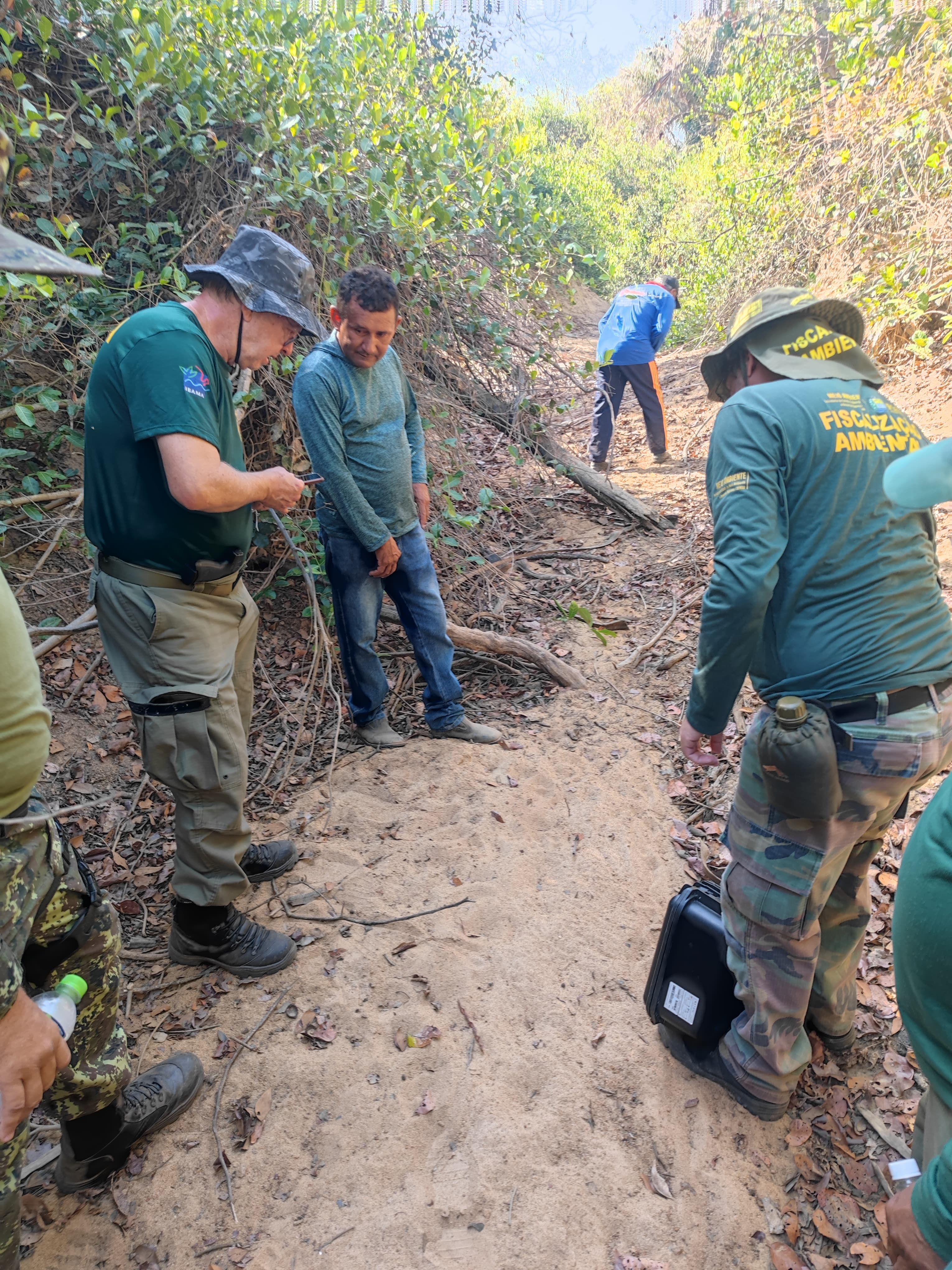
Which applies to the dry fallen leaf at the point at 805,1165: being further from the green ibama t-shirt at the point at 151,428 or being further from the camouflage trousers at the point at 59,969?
the green ibama t-shirt at the point at 151,428

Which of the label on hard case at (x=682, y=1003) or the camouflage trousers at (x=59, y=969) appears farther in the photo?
the label on hard case at (x=682, y=1003)

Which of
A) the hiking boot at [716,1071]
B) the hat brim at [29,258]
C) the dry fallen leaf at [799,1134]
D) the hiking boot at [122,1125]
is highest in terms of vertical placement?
the hat brim at [29,258]

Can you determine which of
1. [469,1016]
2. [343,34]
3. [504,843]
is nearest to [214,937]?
[469,1016]

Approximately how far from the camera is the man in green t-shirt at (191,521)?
208 cm

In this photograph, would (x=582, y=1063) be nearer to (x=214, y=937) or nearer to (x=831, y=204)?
(x=214, y=937)

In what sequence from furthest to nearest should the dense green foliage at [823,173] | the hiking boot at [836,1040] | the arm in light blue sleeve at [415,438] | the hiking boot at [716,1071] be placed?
the dense green foliage at [823,173] → the arm in light blue sleeve at [415,438] → the hiking boot at [836,1040] → the hiking boot at [716,1071]

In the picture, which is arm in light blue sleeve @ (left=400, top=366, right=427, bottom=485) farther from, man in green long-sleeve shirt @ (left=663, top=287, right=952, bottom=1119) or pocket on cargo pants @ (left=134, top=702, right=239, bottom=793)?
man in green long-sleeve shirt @ (left=663, top=287, right=952, bottom=1119)

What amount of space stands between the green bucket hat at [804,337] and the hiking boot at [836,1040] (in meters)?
2.04

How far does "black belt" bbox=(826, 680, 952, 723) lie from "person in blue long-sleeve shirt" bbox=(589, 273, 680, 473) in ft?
19.1

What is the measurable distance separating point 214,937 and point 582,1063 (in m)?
1.31

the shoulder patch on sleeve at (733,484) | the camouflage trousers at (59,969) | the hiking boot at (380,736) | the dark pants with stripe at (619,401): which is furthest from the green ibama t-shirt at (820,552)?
the dark pants with stripe at (619,401)

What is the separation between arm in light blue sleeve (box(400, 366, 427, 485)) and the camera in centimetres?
373

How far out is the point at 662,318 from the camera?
24.4ft

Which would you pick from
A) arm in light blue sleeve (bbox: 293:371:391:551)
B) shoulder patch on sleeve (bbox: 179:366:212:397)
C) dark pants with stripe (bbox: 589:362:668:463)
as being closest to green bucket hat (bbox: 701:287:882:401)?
shoulder patch on sleeve (bbox: 179:366:212:397)
